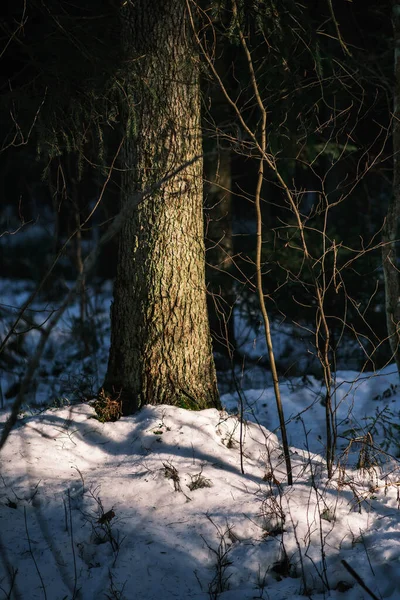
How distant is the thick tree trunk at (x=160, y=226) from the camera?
205 inches

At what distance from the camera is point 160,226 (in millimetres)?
5219

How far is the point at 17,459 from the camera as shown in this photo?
4.57 meters

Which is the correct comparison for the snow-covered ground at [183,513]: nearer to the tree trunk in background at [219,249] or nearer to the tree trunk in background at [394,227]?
the tree trunk in background at [394,227]

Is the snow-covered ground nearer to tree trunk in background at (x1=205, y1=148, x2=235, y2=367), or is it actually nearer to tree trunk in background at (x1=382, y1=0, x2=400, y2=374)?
tree trunk in background at (x1=382, y1=0, x2=400, y2=374)

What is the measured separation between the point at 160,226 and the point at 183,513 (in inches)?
96.0

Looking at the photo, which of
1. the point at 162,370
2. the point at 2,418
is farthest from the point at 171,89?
the point at 2,418

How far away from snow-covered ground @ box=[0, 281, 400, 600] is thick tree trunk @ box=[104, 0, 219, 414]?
0.31m

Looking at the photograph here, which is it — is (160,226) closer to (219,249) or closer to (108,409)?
(108,409)

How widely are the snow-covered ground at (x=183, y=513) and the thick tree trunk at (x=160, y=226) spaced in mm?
315

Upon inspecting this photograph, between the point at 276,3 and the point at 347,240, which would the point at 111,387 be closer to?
the point at 276,3

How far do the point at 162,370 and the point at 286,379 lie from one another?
3291 millimetres

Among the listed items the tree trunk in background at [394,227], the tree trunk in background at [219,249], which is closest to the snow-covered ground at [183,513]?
the tree trunk in background at [394,227]

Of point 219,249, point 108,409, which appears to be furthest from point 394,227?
point 219,249

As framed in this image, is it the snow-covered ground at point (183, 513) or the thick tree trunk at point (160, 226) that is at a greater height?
the thick tree trunk at point (160, 226)
